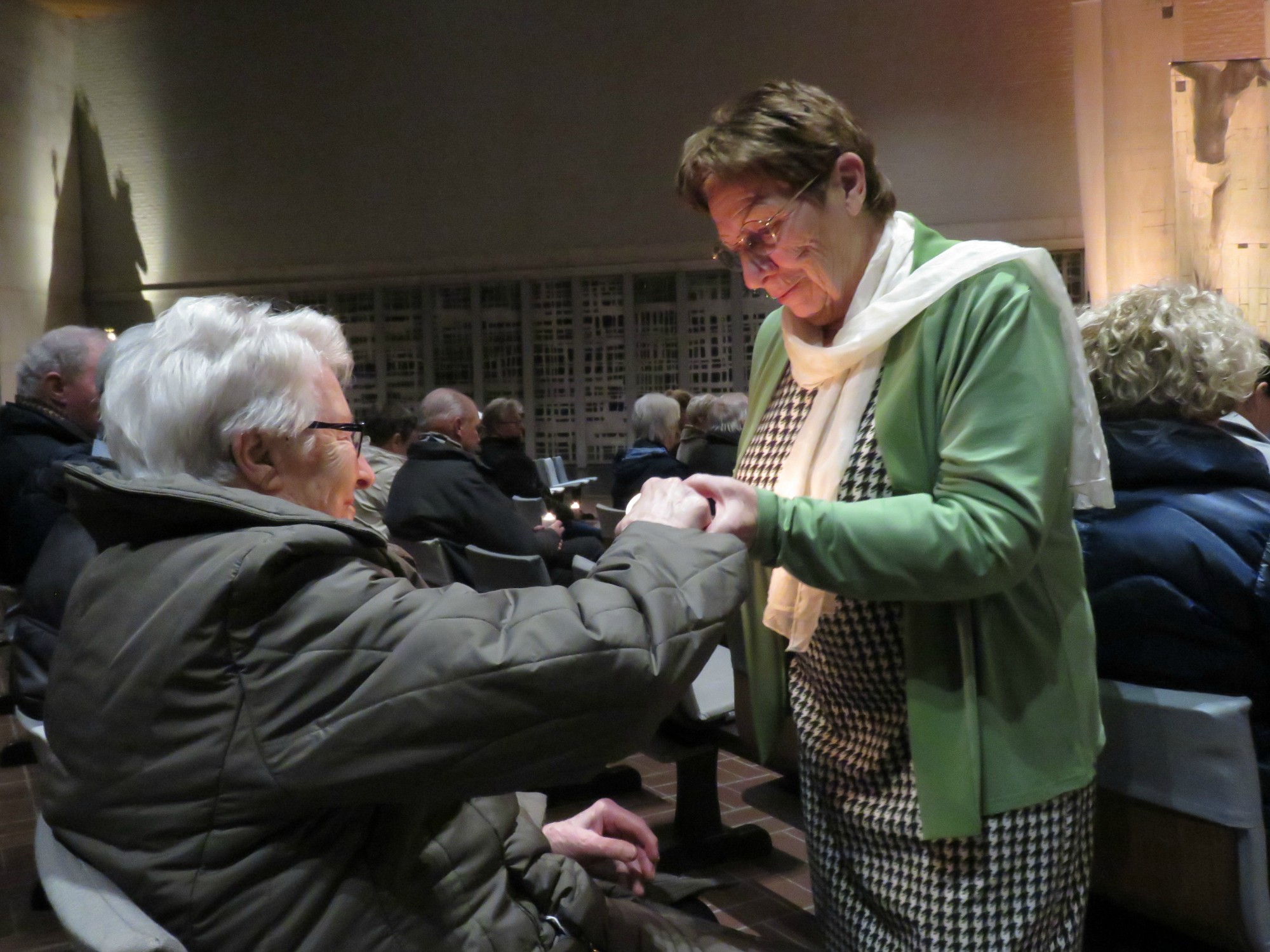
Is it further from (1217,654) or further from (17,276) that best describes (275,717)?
(17,276)

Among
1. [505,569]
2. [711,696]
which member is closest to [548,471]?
[505,569]

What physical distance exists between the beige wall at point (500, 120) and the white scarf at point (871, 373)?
9869 millimetres

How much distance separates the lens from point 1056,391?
1.33 metres

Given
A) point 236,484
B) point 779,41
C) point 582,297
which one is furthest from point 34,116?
point 236,484

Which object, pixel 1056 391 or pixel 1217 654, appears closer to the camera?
pixel 1056 391

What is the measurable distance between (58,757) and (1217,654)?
1.77m

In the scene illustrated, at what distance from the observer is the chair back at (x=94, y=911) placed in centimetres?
105

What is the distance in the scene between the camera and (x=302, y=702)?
1.12 metres

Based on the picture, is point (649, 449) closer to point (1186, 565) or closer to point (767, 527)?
point (1186, 565)

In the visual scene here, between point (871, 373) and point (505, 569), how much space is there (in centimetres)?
319

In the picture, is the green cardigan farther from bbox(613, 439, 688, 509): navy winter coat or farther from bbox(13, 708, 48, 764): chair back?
bbox(613, 439, 688, 509): navy winter coat

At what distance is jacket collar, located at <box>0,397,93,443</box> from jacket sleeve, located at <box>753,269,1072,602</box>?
3.61 m

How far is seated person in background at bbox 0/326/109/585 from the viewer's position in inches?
161

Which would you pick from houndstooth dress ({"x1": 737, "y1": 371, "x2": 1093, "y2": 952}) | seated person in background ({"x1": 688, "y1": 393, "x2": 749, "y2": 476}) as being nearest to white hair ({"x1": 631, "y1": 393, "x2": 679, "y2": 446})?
seated person in background ({"x1": 688, "y1": 393, "x2": 749, "y2": 476})
